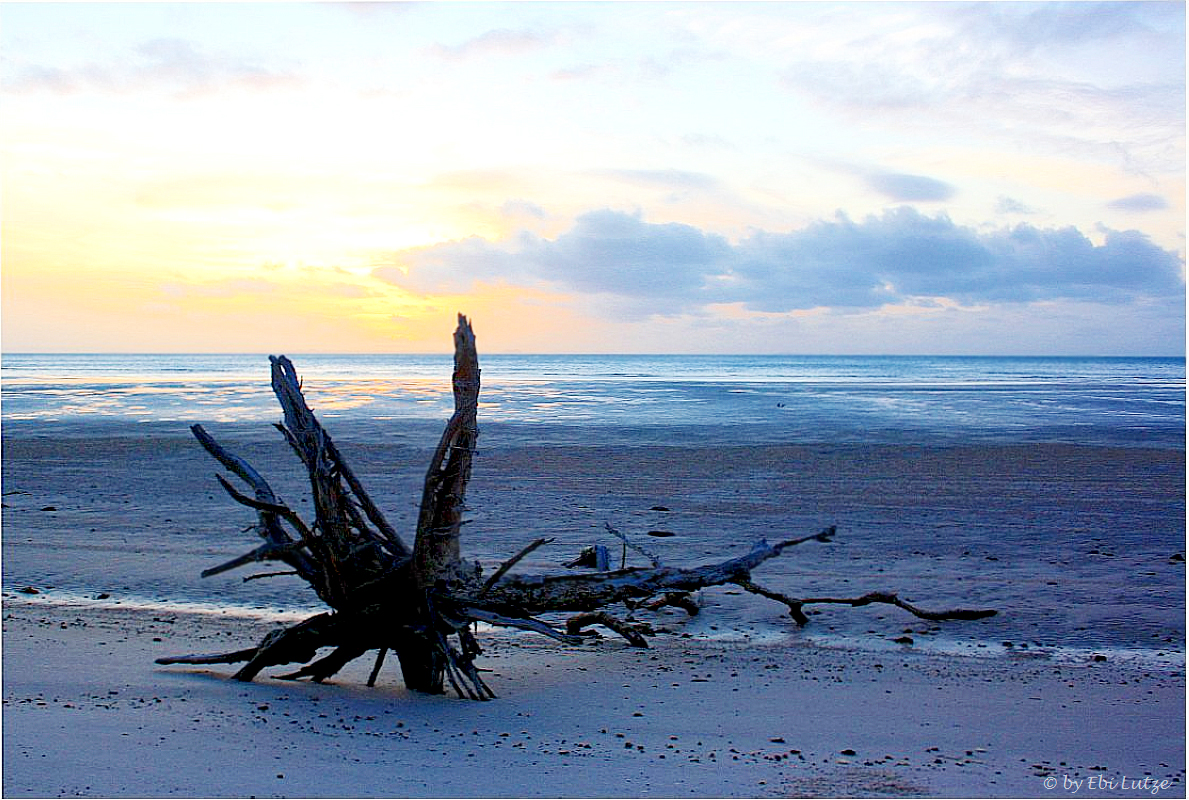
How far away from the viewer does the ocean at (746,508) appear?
28.9 ft

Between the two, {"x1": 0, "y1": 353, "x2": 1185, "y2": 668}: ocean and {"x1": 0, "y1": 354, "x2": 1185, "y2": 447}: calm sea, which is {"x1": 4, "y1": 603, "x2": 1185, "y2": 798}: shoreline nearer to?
{"x1": 0, "y1": 353, "x2": 1185, "y2": 668}: ocean

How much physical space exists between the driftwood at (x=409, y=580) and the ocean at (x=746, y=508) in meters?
2.02

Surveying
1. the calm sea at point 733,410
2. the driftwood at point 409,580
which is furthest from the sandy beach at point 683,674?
the calm sea at point 733,410

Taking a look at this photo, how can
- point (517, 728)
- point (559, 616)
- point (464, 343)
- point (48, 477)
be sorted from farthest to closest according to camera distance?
point (48, 477)
point (559, 616)
point (464, 343)
point (517, 728)

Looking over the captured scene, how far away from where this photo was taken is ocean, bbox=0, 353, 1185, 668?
28.9 ft

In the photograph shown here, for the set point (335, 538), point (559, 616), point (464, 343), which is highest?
point (464, 343)

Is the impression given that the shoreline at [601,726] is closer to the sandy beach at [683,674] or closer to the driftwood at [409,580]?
the sandy beach at [683,674]

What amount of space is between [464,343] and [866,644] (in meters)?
3.98

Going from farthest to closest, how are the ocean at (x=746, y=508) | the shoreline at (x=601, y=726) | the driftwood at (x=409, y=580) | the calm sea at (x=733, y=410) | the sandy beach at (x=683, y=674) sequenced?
1. the calm sea at (x=733, y=410)
2. the ocean at (x=746, y=508)
3. the driftwood at (x=409, y=580)
4. the sandy beach at (x=683, y=674)
5. the shoreline at (x=601, y=726)

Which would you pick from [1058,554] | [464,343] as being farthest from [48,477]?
[1058,554]

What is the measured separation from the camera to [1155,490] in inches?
613

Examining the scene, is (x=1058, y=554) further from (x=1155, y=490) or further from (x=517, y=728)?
(x=517, y=728)

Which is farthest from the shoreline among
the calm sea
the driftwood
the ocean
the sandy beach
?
the calm sea

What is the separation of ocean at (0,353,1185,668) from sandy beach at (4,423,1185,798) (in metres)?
0.07
